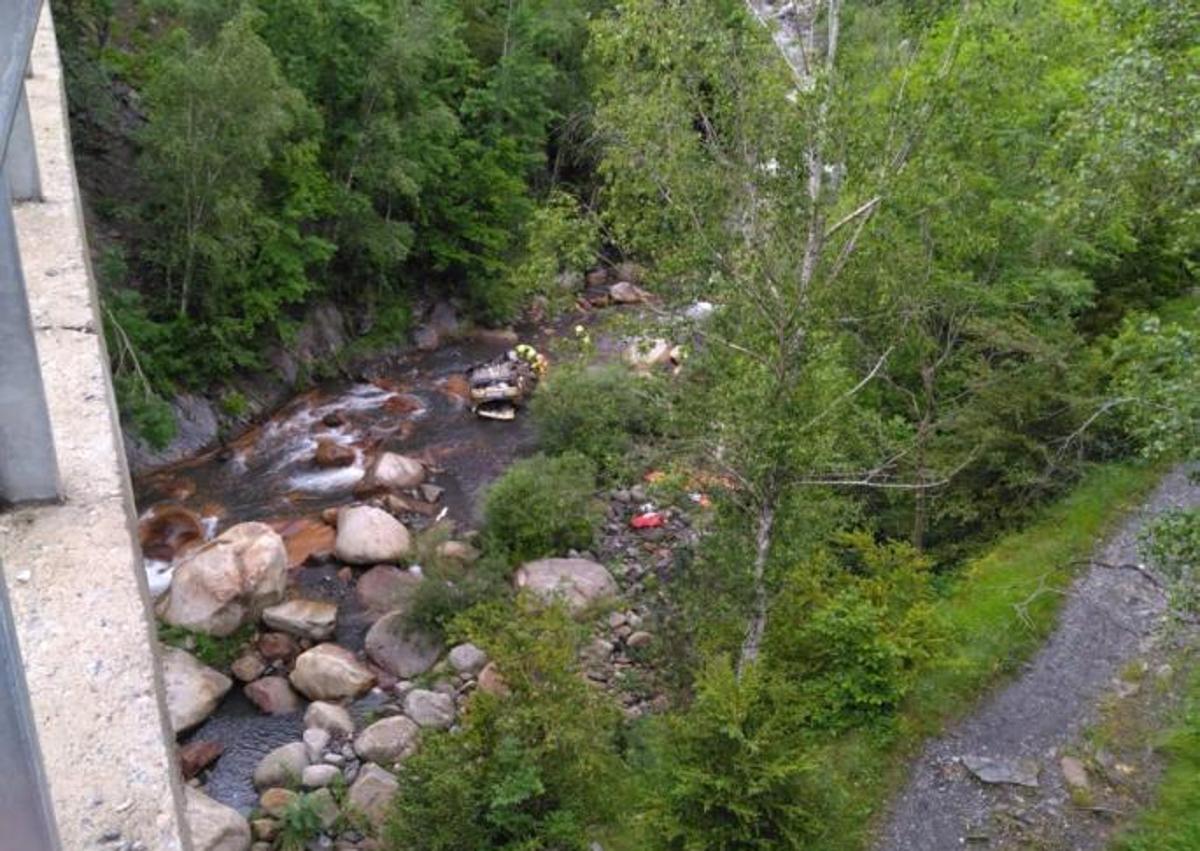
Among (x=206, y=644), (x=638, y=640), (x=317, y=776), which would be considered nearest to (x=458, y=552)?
(x=638, y=640)

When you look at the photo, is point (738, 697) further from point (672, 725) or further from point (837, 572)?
point (837, 572)

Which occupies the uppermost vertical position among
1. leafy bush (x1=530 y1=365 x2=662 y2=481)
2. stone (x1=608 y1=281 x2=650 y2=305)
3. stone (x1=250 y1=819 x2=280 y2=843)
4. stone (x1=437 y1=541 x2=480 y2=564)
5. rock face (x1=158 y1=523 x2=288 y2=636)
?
stone (x1=608 y1=281 x2=650 y2=305)

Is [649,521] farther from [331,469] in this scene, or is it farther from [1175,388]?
[1175,388]

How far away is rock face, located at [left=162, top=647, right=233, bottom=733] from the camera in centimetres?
1156

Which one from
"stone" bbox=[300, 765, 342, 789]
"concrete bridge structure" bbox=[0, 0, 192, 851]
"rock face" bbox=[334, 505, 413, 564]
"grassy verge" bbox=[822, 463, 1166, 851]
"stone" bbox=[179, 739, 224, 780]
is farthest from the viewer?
"rock face" bbox=[334, 505, 413, 564]

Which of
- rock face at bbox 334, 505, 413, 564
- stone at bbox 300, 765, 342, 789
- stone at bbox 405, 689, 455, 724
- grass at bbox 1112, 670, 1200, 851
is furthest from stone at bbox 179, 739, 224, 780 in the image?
grass at bbox 1112, 670, 1200, 851

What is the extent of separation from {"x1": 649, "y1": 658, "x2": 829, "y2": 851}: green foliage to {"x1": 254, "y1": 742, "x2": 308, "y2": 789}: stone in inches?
203

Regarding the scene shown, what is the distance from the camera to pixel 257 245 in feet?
62.7

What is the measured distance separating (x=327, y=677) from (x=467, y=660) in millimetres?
1796

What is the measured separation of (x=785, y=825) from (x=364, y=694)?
6.84 m

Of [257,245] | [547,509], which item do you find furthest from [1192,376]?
[257,245]

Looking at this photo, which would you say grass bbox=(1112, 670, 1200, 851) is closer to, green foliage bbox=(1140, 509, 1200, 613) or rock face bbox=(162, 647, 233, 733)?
green foliage bbox=(1140, 509, 1200, 613)

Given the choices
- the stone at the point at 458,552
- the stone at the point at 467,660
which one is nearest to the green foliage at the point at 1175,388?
the stone at the point at 467,660

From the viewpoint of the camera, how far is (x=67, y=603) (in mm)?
4465
